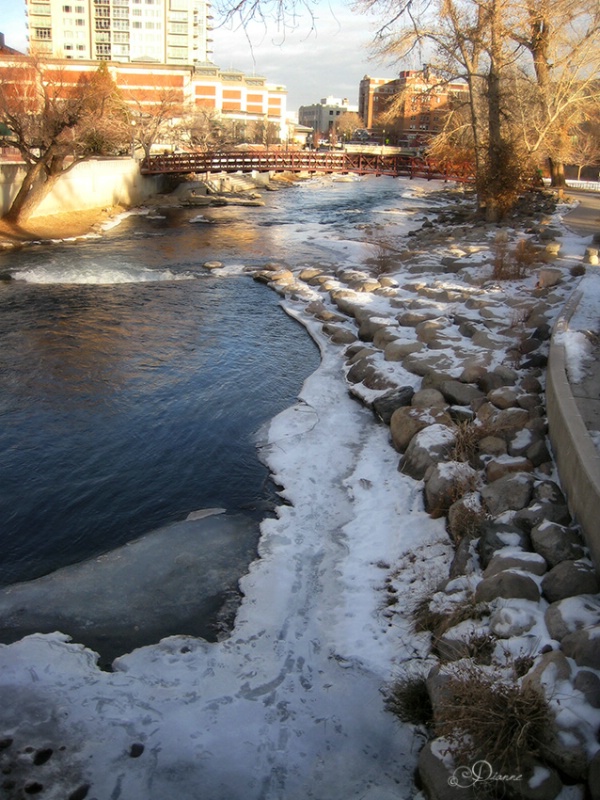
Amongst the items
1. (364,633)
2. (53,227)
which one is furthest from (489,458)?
(53,227)

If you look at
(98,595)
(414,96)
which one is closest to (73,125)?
(414,96)

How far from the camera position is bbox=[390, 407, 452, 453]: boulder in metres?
7.69

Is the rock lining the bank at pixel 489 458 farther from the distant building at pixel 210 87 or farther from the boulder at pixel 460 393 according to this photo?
the distant building at pixel 210 87

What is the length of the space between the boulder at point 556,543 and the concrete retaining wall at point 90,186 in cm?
2207

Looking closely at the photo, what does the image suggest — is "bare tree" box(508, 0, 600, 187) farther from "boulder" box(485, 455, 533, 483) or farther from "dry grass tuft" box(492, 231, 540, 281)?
"boulder" box(485, 455, 533, 483)

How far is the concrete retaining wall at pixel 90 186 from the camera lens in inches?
903

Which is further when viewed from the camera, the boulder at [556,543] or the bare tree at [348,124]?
the bare tree at [348,124]

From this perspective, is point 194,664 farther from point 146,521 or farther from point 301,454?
point 301,454

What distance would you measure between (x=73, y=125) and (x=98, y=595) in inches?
795

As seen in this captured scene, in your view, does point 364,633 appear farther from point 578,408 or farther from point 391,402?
point 391,402

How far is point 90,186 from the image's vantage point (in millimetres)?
27375

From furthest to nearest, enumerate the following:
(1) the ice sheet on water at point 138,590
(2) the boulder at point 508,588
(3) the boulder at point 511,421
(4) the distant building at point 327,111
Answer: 1. (4) the distant building at point 327,111
2. (3) the boulder at point 511,421
3. (1) the ice sheet on water at point 138,590
4. (2) the boulder at point 508,588

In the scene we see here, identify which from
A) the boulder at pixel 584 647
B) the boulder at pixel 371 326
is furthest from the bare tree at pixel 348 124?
the boulder at pixel 584 647

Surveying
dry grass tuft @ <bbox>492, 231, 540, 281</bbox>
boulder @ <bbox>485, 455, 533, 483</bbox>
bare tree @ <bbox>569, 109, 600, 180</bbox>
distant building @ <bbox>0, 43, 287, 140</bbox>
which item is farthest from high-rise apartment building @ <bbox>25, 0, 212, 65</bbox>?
boulder @ <bbox>485, 455, 533, 483</bbox>
